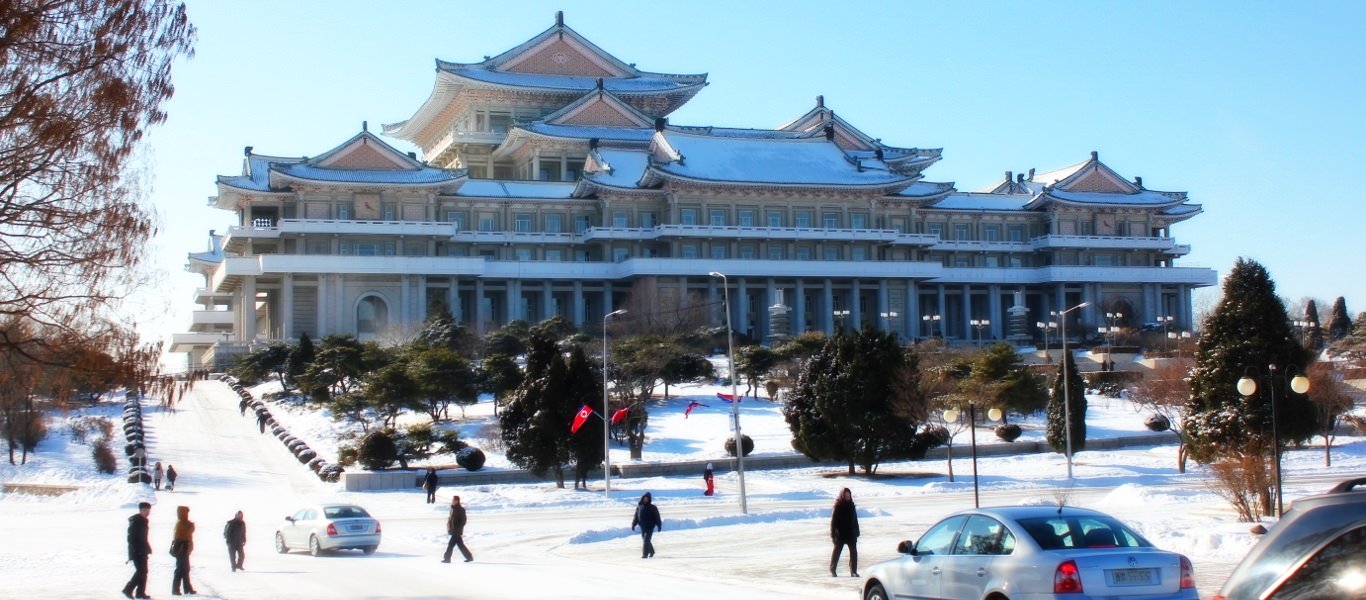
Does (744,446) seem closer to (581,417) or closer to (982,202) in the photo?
(581,417)

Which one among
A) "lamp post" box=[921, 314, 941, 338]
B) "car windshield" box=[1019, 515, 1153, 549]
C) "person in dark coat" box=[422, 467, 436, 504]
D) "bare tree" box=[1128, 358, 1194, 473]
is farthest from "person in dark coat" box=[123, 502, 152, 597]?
"lamp post" box=[921, 314, 941, 338]

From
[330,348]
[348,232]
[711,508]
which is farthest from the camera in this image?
[348,232]

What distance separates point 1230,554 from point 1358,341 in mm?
65791

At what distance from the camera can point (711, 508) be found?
38.1m

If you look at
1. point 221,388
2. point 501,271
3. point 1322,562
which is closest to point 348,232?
point 501,271

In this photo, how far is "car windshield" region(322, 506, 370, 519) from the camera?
88.0 feet

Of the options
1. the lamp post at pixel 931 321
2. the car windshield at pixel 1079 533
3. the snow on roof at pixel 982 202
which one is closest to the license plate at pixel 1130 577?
the car windshield at pixel 1079 533

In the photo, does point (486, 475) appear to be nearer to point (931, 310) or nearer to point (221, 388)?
point (221, 388)

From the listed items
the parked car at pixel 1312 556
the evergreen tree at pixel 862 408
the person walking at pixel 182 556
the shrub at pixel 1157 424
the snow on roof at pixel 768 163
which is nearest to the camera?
the parked car at pixel 1312 556

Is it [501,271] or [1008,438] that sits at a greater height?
[501,271]

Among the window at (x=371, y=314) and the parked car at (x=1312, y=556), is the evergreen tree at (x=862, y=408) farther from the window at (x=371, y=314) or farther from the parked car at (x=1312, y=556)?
the parked car at (x=1312, y=556)

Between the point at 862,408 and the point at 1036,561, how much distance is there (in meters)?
34.6

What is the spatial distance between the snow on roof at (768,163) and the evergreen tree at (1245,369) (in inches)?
2184

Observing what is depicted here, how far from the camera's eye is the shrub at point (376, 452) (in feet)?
146
